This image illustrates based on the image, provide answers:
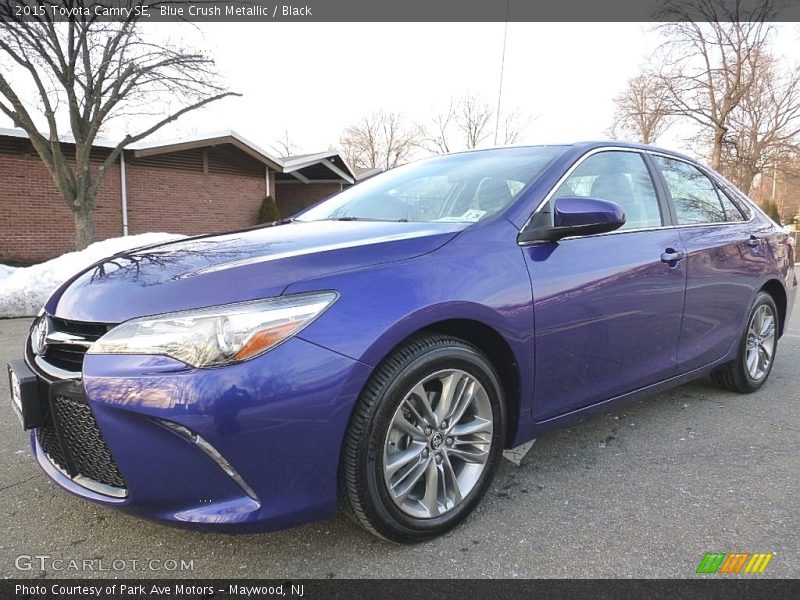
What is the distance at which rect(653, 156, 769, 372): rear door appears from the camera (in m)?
3.25

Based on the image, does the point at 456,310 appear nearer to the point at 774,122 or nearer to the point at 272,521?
the point at 272,521

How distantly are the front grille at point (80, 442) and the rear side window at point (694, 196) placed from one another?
306 centimetres

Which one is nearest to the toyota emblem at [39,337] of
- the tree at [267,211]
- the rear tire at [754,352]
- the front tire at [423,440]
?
the front tire at [423,440]

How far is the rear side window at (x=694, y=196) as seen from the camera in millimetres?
3395

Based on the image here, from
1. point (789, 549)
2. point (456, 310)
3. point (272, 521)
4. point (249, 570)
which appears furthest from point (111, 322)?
point (789, 549)

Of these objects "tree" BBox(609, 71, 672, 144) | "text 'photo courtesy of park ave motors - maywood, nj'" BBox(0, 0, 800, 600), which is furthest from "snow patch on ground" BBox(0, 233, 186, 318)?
"tree" BBox(609, 71, 672, 144)

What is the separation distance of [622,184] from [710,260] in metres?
0.76

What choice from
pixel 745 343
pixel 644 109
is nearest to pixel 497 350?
pixel 745 343

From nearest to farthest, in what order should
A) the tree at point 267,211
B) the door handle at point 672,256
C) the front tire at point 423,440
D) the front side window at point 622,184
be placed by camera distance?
the front tire at point 423,440 < the front side window at point 622,184 < the door handle at point 672,256 < the tree at point 267,211

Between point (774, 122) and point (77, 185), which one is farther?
point (774, 122)

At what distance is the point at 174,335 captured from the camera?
5.73 feet

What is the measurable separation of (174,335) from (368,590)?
1049 mm

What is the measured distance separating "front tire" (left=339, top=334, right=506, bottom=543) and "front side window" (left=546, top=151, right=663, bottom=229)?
44.5 inches

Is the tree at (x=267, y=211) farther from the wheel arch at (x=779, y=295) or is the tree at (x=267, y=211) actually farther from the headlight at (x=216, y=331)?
the headlight at (x=216, y=331)
